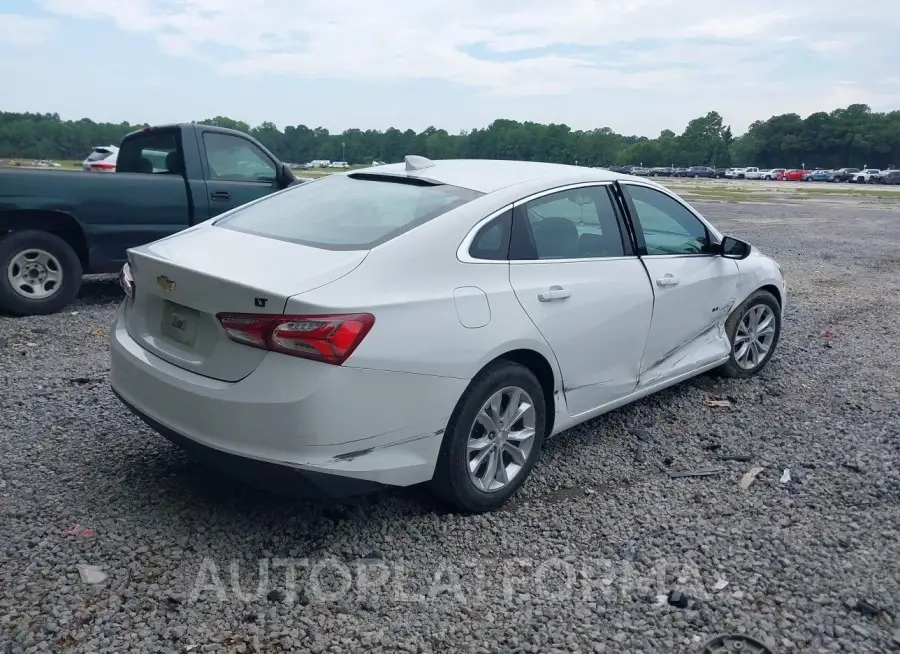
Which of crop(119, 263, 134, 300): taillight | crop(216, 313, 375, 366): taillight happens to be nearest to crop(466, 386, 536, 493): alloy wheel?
crop(216, 313, 375, 366): taillight

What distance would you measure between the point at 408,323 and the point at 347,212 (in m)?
0.99

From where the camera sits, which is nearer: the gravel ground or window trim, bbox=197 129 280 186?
the gravel ground

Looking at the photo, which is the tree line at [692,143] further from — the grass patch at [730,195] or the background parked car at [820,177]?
the background parked car at [820,177]

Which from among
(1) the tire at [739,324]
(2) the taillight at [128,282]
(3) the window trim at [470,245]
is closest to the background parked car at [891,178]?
(1) the tire at [739,324]

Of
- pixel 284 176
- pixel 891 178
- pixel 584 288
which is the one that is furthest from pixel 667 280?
pixel 891 178

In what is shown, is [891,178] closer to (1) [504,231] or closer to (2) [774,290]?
(2) [774,290]

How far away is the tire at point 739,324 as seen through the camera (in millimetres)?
5559

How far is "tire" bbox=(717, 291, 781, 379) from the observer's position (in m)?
5.56

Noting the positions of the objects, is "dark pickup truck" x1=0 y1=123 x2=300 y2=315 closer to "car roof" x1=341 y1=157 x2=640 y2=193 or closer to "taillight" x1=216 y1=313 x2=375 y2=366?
"car roof" x1=341 y1=157 x2=640 y2=193

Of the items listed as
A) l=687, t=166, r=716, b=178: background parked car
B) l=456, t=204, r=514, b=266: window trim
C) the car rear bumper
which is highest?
l=456, t=204, r=514, b=266: window trim

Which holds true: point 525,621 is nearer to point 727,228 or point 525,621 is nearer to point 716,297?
point 716,297

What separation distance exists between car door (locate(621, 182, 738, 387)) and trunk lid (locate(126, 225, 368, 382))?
2075 millimetres

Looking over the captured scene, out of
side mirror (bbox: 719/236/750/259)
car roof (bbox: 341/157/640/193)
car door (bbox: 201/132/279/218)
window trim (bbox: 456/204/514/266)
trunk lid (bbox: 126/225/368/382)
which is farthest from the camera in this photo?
car door (bbox: 201/132/279/218)

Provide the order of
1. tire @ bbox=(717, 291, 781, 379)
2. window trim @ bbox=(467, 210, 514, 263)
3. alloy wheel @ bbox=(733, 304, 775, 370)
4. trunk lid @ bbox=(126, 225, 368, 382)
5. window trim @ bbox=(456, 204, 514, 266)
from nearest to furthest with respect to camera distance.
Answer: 1. trunk lid @ bbox=(126, 225, 368, 382)
2. window trim @ bbox=(456, 204, 514, 266)
3. window trim @ bbox=(467, 210, 514, 263)
4. tire @ bbox=(717, 291, 781, 379)
5. alloy wheel @ bbox=(733, 304, 775, 370)
